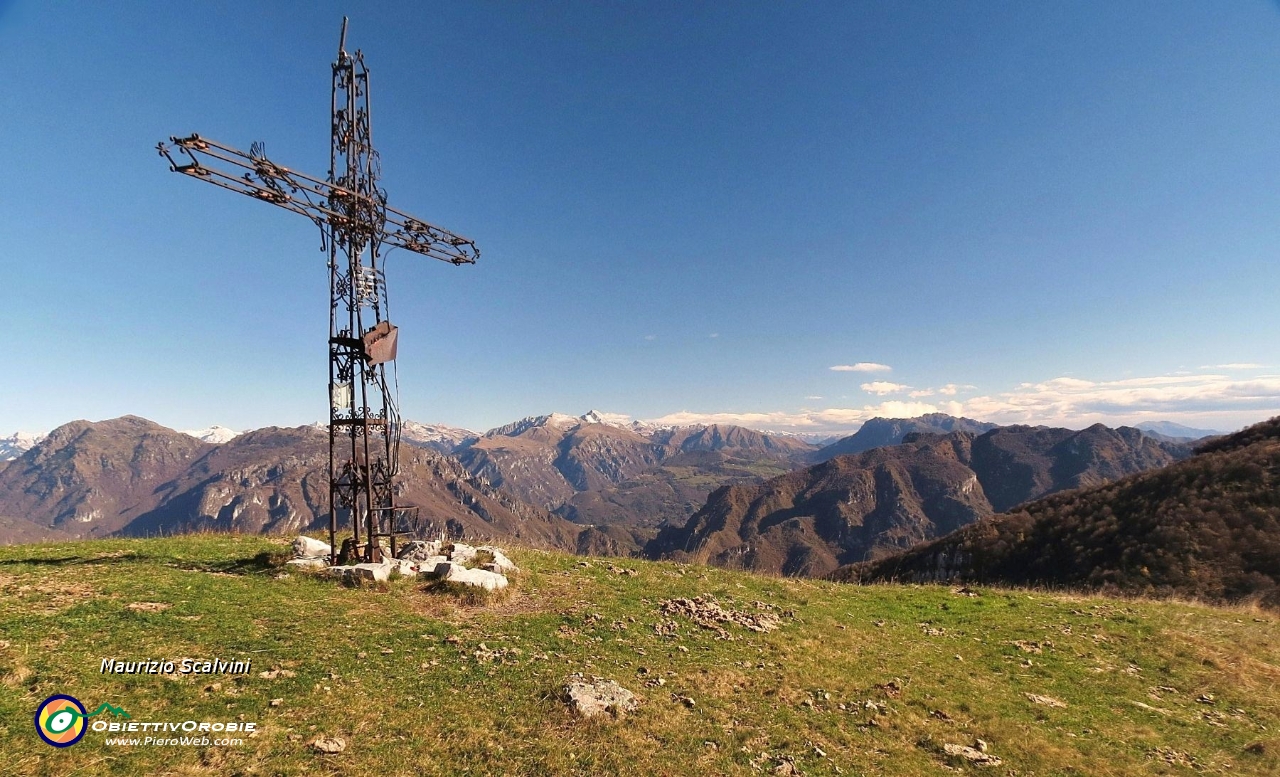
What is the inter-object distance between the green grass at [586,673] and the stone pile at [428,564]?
74cm


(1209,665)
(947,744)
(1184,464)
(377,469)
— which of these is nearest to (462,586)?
(377,469)

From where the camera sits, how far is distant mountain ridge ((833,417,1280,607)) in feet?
130

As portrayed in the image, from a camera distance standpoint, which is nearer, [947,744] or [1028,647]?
[947,744]

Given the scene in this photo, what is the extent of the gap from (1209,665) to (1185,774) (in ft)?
29.3

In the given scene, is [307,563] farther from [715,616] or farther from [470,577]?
[715,616]

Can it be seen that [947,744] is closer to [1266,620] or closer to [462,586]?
[462,586]

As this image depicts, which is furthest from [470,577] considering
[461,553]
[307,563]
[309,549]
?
[309,549]

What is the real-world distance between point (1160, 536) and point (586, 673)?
67.6 metres

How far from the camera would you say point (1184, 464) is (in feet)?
217

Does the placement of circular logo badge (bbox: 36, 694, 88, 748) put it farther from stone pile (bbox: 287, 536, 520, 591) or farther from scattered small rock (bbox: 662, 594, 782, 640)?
scattered small rock (bbox: 662, 594, 782, 640)

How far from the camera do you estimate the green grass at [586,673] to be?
880cm

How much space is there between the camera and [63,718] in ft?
26.0

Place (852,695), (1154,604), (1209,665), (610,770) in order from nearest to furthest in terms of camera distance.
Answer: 1. (610,770)
2. (852,695)
3. (1209,665)
4. (1154,604)

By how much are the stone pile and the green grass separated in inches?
29.2
